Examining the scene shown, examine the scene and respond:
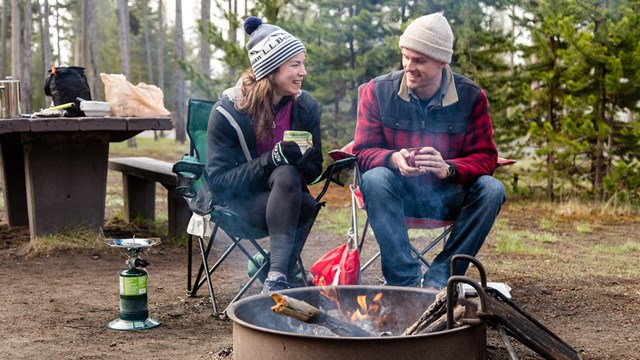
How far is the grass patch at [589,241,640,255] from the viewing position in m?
4.98

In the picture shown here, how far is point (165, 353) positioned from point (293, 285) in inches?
30.3

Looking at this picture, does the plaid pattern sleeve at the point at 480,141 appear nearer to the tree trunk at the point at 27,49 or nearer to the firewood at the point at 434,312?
the firewood at the point at 434,312

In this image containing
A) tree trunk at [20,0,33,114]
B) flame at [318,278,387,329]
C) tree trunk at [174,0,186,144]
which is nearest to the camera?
flame at [318,278,387,329]

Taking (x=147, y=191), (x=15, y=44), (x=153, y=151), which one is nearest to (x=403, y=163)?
(x=147, y=191)

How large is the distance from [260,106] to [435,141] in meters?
0.78

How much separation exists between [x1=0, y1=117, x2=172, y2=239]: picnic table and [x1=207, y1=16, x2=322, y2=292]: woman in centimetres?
143

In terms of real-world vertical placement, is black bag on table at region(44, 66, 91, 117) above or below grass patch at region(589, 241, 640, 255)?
above

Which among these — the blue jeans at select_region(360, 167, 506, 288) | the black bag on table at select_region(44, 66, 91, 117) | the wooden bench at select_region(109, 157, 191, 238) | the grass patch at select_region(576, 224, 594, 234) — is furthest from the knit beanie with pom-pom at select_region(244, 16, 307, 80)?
the grass patch at select_region(576, 224, 594, 234)

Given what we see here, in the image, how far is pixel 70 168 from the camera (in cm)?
498

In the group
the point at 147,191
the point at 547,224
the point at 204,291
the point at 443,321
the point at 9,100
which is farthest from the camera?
the point at 547,224

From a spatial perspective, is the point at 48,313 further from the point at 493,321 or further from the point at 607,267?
the point at 607,267

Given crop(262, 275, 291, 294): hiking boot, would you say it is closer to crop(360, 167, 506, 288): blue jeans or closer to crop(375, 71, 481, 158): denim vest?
crop(360, 167, 506, 288): blue jeans

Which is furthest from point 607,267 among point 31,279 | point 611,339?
point 31,279

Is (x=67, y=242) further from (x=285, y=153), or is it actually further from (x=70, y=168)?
(x=285, y=153)
